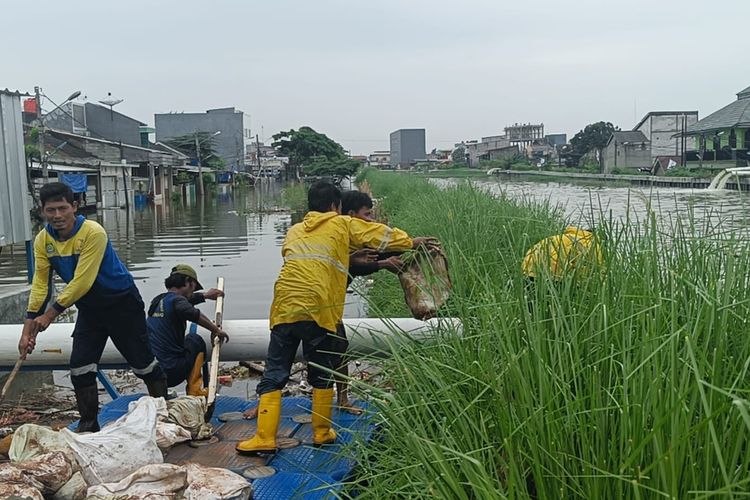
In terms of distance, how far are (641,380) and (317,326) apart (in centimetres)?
221

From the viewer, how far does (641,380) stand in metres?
1.84

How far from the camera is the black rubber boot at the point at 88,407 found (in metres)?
4.10

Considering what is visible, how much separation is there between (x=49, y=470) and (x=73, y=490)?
132 millimetres

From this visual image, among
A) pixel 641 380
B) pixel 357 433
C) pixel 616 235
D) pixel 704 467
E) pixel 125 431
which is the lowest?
pixel 125 431

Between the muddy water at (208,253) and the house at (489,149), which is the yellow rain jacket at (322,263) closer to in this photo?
the muddy water at (208,253)

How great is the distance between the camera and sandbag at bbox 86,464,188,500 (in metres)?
2.94

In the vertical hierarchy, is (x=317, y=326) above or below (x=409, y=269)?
below

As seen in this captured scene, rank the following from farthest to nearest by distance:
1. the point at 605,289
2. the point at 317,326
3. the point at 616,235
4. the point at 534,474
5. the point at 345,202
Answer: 1. the point at 345,202
2. the point at 317,326
3. the point at 616,235
4. the point at 605,289
5. the point at 534,474

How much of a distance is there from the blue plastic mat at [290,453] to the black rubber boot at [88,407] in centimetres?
12

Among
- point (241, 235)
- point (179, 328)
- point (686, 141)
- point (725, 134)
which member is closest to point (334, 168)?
point (686, 141)

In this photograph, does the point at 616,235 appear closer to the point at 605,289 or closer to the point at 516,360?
the point at 605,289

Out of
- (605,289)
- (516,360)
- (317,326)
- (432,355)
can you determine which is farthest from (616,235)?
(317,326)

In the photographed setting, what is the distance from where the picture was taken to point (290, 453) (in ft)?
12.2

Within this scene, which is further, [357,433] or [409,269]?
[409,269]
